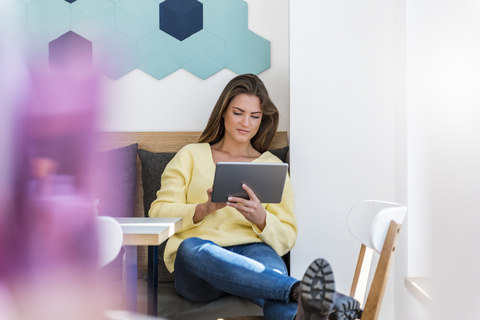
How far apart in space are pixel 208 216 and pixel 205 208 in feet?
0.42

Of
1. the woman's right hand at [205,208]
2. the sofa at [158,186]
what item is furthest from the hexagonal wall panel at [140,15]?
the woman's right hand at [205,208]

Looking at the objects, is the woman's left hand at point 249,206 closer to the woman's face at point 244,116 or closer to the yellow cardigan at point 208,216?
the yellow cardigan at point 208,216

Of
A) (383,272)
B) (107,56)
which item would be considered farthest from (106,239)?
(383,272)

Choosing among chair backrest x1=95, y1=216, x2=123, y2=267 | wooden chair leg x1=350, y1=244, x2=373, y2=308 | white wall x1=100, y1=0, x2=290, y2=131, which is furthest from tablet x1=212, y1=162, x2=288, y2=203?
chair backrest x1=95, y1=216, x2=123, y2=267

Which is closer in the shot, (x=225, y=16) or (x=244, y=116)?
(x=244, y=116)

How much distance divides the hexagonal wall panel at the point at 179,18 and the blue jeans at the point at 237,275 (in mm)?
909

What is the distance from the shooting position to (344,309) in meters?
0.86

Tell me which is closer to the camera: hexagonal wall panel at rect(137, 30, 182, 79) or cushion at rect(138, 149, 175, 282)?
cushion at rect(138, 149, 175, 282)

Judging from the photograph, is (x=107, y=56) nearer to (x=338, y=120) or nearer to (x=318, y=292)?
(x=318, y=292)

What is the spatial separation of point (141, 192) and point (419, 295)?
1.01 meters

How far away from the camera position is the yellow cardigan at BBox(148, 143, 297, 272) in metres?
1.34

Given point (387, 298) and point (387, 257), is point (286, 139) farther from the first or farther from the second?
point (387, 257)

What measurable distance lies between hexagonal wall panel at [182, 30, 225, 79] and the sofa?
10.5 inches

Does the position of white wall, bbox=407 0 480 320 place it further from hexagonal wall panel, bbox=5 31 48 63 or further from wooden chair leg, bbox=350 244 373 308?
hexagonal wall panel, bbox=5 31 48 63
